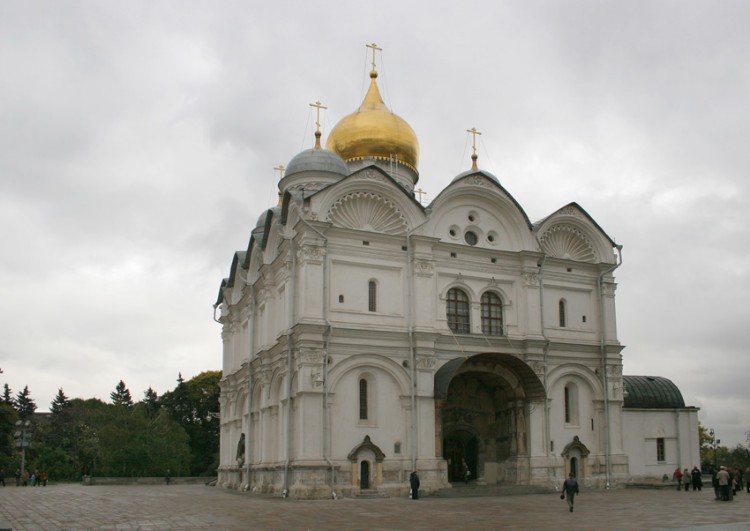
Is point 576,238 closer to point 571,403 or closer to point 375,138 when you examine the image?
point 571,403

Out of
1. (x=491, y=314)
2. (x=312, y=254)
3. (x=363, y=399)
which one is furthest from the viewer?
(x=491, y=314)

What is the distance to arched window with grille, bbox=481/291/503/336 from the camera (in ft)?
102

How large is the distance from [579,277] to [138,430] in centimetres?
3129

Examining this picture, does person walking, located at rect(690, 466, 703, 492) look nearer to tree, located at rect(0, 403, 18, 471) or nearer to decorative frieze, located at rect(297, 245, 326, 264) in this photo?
decorative frieze, located at rect(297, 245, 326, 264)

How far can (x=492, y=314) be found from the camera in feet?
102

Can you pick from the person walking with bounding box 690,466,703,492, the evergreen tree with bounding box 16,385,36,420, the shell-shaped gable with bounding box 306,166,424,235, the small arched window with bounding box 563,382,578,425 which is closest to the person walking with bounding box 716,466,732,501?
the person walking with bounding box 690,466,703,492

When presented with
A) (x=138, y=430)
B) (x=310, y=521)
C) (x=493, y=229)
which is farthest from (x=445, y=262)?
(x=138, y=430)

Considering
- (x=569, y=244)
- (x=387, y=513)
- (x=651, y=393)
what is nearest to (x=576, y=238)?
(x=569, y=244)

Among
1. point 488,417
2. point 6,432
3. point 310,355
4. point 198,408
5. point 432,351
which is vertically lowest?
point 6,432

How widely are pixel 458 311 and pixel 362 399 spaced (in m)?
5.28

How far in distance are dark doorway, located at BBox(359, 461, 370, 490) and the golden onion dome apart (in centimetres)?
1570

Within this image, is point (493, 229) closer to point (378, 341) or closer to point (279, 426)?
point (378, 341)

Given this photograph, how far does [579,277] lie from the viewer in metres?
33.1

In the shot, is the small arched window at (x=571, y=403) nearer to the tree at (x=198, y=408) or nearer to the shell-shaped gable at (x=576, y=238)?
the shell-shaped gable at (x=576, y=238)
